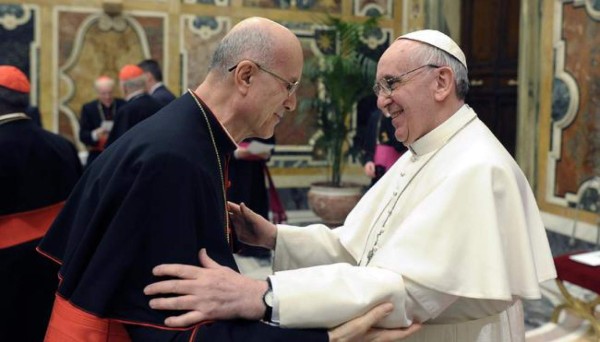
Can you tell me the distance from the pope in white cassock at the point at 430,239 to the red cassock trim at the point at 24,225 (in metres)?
1.73

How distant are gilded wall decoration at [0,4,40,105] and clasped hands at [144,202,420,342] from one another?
7.23 m

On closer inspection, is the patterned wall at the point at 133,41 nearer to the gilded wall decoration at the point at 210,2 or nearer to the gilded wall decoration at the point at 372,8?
the gilded wall decoration at the point at 210,2

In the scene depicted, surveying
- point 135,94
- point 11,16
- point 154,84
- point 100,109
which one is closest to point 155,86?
point 154,84

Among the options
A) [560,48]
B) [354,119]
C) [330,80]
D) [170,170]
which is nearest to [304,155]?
[354,119]

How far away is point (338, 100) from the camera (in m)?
7.73

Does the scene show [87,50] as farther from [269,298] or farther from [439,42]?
[269,298]

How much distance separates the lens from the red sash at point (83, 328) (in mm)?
1633

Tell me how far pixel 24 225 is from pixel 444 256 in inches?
98.3

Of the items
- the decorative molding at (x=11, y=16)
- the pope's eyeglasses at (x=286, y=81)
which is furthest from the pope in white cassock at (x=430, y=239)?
the decorative molding at (x=11, y=16)

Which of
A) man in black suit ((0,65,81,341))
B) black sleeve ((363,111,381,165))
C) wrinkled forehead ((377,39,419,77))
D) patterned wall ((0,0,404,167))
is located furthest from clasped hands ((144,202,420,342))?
patterned wall ((0,0,404,167))

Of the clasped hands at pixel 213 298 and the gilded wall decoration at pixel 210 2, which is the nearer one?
the clasped hands at pixel 213 298

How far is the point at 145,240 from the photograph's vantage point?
161 centimetres

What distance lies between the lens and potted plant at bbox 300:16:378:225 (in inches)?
303

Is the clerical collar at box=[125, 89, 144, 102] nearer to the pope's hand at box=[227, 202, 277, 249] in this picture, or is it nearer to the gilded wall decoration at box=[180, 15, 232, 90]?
the gilded wall decoration at box=[180, 15, 232, 90]
